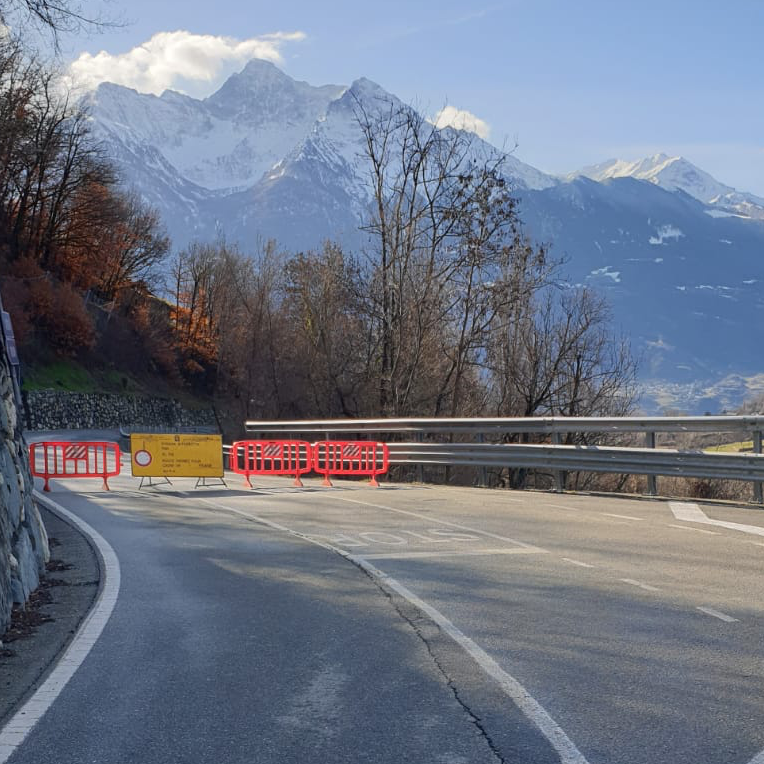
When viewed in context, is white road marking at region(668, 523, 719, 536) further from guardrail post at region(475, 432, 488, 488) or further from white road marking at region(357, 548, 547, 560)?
guardrail post at region(475, 432, 488, 488)

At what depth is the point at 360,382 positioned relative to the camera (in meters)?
37.1

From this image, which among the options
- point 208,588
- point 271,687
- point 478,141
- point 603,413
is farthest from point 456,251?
point 271,687

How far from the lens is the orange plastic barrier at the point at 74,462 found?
20173 millimetres

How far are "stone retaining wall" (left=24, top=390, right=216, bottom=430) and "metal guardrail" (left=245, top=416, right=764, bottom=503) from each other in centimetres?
3349

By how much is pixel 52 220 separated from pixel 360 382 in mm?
32564

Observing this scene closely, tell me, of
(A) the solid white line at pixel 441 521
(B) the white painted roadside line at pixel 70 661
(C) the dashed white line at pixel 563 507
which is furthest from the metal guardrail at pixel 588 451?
(B) the white painted roadside line at pixel 70 661

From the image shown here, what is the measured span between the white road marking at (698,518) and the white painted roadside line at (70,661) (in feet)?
22.8

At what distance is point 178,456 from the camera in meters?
20.6

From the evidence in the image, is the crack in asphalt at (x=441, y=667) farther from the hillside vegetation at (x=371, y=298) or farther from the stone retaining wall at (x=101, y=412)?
the stone retaining wall at (x=101, y=412)

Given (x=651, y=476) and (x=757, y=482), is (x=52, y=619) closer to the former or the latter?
(x=757, y=482)

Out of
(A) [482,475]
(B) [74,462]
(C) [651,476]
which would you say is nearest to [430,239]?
(B) [74,462]

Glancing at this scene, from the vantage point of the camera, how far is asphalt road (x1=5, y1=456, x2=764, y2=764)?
5016 mm

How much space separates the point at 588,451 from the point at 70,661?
39.3ft

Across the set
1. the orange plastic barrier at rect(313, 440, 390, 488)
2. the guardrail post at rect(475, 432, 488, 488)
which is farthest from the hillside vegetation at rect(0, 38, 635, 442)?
the guardrail post at rect(475, 432, 488, 488)
